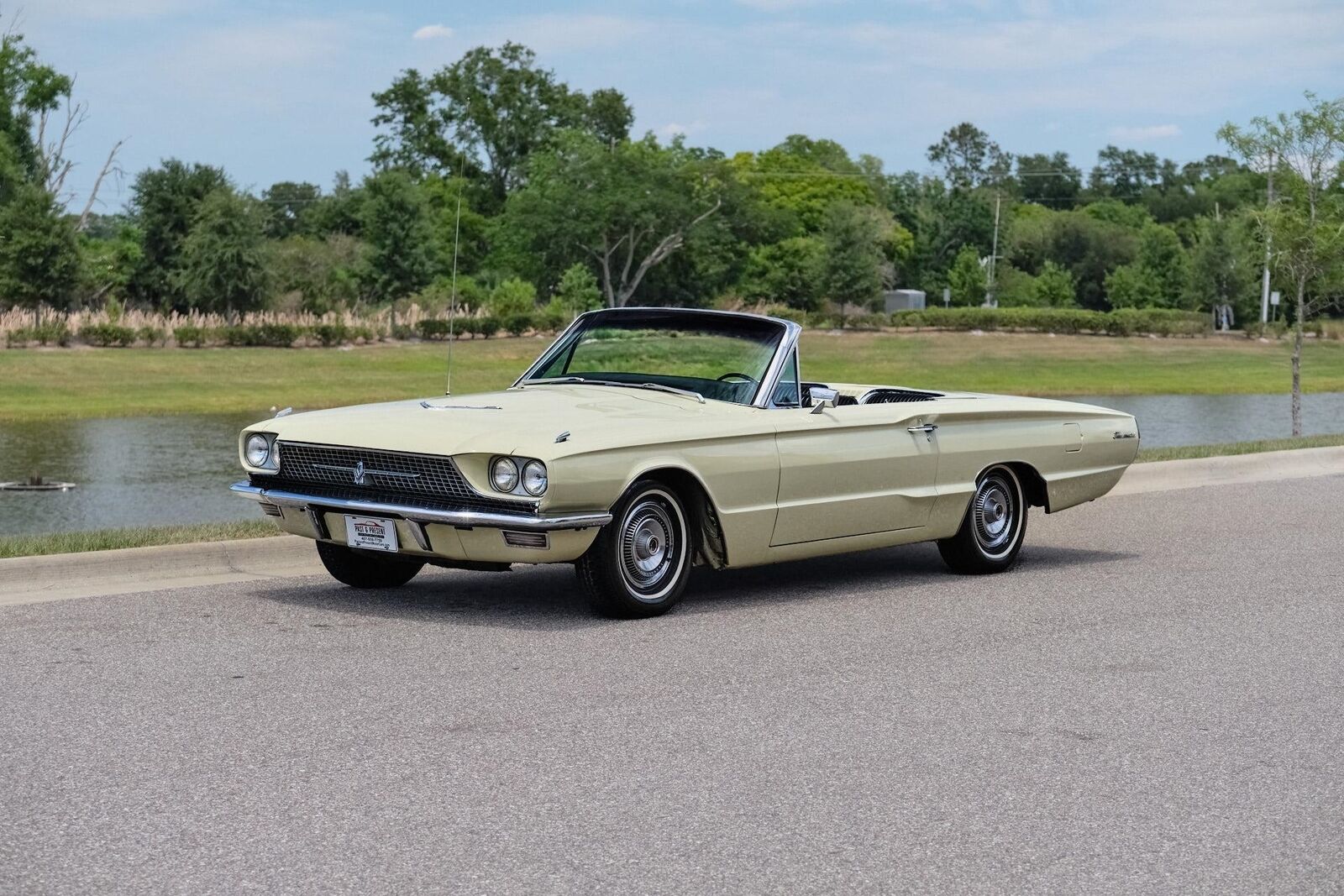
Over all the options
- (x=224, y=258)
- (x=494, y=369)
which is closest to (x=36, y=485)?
(x=494, y=369)

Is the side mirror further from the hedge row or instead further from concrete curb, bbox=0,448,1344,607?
the hedge row

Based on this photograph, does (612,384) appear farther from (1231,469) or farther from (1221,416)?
(1221,416)

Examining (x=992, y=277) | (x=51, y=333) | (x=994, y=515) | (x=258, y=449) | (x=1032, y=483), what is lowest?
(x=994, y=515)

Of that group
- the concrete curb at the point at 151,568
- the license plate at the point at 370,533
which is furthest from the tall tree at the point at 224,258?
the license plate at the point at 370,533

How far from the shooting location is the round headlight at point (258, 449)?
8820 mm

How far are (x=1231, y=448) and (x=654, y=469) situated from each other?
12.0m

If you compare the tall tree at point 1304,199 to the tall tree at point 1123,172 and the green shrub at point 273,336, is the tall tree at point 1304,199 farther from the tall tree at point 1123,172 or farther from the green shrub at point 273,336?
the tall tree at point 1123,172

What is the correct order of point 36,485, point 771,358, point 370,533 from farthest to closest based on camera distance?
point 36,485 → point 771,358 → point 370,533

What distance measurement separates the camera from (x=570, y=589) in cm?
950

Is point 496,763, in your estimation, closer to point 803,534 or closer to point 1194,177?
point 803,534

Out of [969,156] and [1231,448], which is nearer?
[1231,448]

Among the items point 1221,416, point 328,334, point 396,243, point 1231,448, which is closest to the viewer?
point 1231,448

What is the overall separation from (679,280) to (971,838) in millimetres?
80852

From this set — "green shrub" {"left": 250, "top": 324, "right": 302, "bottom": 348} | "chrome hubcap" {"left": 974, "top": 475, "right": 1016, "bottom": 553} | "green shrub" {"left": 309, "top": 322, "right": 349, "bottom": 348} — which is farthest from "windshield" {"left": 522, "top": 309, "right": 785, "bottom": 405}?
"green shrub" {"left": 309, "top": 322, "right": 349, "bottom": 348}
